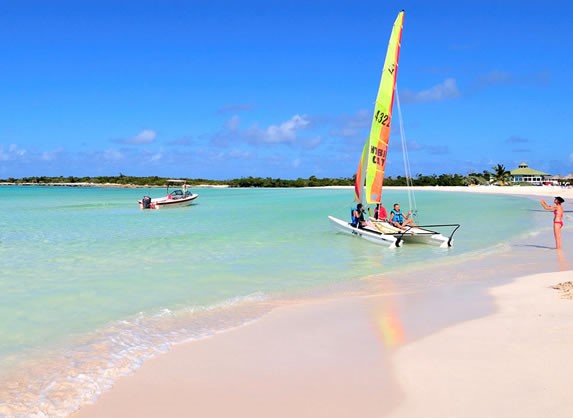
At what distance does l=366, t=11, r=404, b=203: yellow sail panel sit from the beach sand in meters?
10.2

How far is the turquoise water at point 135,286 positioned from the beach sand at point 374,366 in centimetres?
61

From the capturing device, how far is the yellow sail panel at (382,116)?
1756 centimetres

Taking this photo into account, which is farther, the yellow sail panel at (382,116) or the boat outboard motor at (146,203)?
the boat outboard motor at (146,203)

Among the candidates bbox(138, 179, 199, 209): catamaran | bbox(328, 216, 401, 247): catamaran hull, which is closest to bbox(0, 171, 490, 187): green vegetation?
bbox(138, 179, 199, 209): catamaran

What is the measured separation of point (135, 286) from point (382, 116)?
34.4 feet

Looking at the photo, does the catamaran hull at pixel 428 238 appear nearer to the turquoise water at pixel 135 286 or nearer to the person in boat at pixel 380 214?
the turquoise water at pixel 135 286

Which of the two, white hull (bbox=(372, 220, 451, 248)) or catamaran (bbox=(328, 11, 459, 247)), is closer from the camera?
white hull (bbox=(372, 220, 451, 248))

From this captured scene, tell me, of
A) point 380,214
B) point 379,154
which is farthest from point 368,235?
point 379,154

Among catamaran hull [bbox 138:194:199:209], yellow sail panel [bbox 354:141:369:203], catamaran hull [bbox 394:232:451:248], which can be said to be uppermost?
yellow sail panel [bbox 354:141:369:203]

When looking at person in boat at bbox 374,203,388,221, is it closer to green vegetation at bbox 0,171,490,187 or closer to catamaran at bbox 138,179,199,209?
catamaran at bbox 138,179,199,209

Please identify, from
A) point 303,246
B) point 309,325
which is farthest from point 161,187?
point 309,325

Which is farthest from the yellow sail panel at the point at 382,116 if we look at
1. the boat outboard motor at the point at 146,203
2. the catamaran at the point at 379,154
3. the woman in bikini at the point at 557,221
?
the boat outboard motor at the point at 146,203

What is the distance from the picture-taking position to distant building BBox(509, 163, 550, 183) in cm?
9343

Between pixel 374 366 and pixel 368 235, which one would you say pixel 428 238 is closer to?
pixel 368 235
